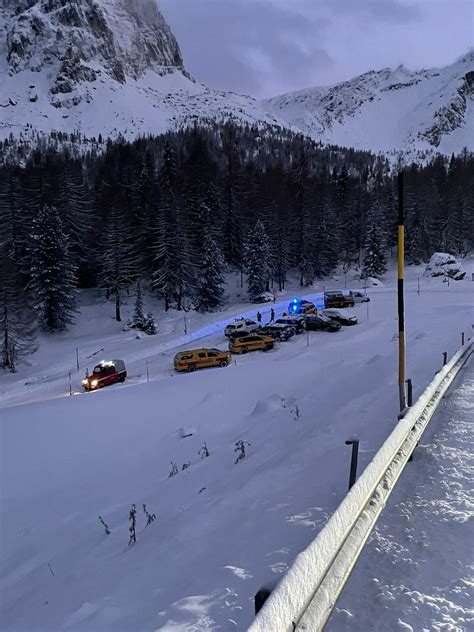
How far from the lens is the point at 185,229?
2226 inches

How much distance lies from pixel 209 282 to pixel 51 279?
18.7 m

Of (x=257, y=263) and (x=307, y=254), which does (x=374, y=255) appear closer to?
(x=307, y=254)

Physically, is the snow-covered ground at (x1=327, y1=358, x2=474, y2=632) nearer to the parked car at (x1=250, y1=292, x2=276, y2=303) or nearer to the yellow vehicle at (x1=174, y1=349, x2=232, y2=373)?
the yellow vehicle at (x1=174, y1=349, x2=232, y2=373)

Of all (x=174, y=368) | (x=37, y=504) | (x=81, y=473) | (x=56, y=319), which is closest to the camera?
(x=37, y=504)

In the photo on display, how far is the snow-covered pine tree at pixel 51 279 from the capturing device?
47.1 metres

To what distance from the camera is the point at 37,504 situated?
10.1 metres

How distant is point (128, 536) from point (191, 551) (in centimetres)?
206

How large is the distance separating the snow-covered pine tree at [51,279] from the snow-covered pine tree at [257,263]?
22933mm

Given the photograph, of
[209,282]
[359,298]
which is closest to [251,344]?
[359,298]

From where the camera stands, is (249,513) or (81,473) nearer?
(249,513)

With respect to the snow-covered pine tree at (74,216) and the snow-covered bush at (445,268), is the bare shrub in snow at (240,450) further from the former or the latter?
the snow-covered bush at (445,268)

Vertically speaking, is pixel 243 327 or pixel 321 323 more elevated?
pixel 321 323

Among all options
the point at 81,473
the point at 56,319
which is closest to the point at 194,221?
the point at 56,319

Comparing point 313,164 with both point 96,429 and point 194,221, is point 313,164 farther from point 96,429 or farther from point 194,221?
point 96,429
